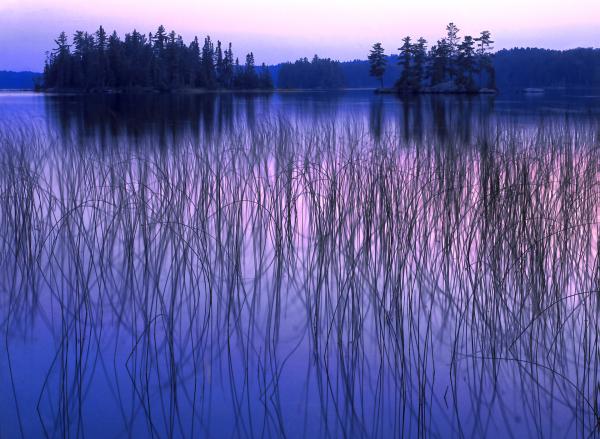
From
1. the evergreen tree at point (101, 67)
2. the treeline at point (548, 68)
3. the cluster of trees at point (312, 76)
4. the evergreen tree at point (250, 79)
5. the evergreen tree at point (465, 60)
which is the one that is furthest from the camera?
the cluster of trees at point (312, 76)

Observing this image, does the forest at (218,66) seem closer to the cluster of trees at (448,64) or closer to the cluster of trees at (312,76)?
the cluster of trees at (448,64)

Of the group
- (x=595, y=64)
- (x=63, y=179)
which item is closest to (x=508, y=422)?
(x=63, y=179)

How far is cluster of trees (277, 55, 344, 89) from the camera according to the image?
4264 inches

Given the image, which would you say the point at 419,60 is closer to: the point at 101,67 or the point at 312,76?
the point at 101,67

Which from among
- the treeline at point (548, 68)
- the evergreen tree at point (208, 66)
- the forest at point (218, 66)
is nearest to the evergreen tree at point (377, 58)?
the forest at point (218, 66)

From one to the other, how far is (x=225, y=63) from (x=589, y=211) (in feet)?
264

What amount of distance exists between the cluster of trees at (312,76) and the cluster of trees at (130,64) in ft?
112

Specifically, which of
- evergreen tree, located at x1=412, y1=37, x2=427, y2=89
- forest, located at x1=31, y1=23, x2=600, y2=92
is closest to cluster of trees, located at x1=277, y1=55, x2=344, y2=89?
forest, located at x1=31, y1=23, x2=600, y2=92

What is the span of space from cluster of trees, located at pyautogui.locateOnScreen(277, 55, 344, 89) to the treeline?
1117 inches

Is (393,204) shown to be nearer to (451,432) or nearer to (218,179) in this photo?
(218,179)

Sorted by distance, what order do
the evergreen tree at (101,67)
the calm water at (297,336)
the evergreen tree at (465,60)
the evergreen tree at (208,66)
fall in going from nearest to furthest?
the calm water at (297,336) → the evergreen tree at (465,60) → the evergreen tree at (101,67) → the evergreen tree at (208,66)

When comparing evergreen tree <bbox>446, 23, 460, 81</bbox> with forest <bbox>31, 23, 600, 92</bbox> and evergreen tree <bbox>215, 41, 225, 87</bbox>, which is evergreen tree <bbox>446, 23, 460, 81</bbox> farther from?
evergreen tree <bbox>215, 41, 225, 87</bbox>

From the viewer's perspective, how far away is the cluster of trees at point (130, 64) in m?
63.8

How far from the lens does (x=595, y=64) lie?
9675 cm
